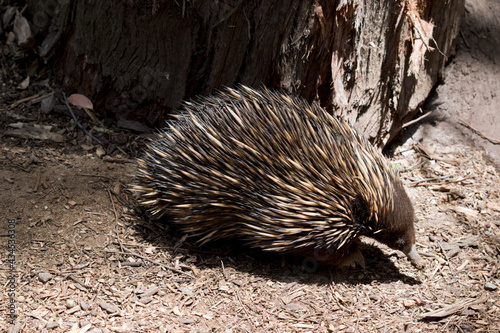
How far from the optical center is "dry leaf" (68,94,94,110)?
4.71 metres

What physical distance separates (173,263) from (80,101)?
2127mm

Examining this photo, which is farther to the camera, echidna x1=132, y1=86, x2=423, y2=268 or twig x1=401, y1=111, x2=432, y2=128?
twig x1=401, y1=111, x2=432, y2=128

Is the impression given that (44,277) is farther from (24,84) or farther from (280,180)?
(24,84)

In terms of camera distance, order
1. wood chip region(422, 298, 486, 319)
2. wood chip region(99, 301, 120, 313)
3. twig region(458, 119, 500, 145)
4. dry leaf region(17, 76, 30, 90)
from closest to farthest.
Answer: wood chip region(99, 301, 120, 313)
wood chip region(422, 298, 486, 319)
dry leaf region(17, 76, 30, 90)
twig region(458, 119, 500, 145)

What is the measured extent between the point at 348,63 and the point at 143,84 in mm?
1989

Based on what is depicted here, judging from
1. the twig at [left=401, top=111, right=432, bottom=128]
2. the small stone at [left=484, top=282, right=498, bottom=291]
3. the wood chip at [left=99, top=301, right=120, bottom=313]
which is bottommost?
the wood chip at [left=99, top=301, right=120, bottom=313]

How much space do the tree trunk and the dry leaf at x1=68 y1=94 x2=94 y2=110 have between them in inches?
3.1

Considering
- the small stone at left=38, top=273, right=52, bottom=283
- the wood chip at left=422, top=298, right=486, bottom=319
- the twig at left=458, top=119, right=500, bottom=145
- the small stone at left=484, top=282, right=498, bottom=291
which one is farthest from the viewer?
the twig at left=458, top=119, right=500, bottom=145

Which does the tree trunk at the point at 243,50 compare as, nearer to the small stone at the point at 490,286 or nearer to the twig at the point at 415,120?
the twig at the point at 415,120

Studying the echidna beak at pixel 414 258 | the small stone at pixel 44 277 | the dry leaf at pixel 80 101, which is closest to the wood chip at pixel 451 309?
the echidna beak at pixel 414 258

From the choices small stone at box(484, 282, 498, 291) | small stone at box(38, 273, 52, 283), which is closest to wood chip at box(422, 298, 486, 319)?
small stone at box(484, 282, 498, 291)

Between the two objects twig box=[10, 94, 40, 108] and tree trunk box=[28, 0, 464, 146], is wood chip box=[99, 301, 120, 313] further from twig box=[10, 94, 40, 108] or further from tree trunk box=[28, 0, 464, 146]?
twig box=[10, 94, 40, 108]

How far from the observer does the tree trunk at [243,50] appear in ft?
13.1

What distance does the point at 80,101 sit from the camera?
4.73m
